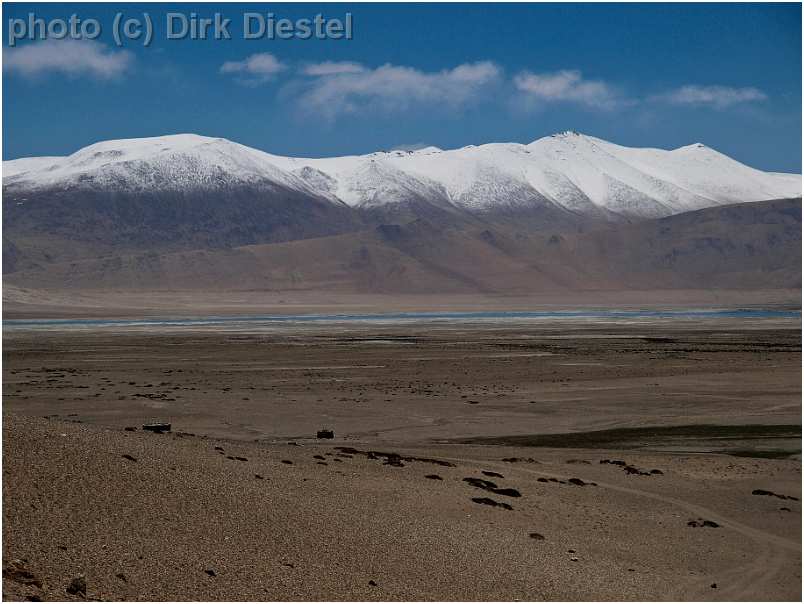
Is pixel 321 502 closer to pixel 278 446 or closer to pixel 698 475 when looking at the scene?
pixel 278 446

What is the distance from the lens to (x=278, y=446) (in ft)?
63.7

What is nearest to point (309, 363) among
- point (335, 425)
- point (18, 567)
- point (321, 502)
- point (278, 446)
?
point (335, 425)

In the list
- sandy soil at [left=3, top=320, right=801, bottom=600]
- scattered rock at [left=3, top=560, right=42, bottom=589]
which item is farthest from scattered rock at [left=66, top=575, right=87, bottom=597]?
scattered rock at [left=3, top=560, right=42, bottom=589]

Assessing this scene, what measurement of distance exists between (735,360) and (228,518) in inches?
1483

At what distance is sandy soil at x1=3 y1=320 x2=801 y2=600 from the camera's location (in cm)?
1108

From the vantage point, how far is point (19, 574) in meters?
9.69

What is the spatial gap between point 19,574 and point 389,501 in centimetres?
618

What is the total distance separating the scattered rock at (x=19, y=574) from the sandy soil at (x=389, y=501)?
3 centimetres

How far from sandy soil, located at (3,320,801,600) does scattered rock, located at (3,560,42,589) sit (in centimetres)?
3

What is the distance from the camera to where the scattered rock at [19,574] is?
376 inches

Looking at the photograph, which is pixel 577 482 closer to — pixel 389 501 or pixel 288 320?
pixel 389 501

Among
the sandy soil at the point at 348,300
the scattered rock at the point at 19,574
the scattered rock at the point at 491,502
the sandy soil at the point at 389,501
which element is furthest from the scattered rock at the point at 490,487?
the sandy soil at the point at 348,300

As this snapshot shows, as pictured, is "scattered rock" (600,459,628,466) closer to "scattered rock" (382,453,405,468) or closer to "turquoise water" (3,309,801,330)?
"scattered rock" (382,453,405,468)

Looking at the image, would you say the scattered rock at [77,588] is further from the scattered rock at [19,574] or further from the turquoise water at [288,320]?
the turquoise water at [288,320]
